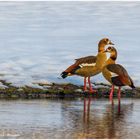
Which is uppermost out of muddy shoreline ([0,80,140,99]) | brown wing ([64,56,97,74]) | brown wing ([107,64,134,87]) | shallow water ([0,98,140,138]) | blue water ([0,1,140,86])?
blue water ([0,1,140,86])

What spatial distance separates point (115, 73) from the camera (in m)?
7.43

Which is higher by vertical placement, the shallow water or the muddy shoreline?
the muddy shoreline

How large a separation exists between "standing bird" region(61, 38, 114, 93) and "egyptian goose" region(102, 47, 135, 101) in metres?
0.08

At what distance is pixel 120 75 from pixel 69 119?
55.4 inches

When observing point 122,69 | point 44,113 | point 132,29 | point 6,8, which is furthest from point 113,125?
point 6,8

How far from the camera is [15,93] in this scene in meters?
7.69

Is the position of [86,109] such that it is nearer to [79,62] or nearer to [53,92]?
[79,62]

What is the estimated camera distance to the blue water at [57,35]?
754 centimetres

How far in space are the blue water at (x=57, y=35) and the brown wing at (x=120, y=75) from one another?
0.29ft

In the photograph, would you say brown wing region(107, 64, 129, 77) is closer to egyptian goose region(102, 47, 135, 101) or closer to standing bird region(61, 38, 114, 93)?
egyptian goose region(102, 47, 135, 101)

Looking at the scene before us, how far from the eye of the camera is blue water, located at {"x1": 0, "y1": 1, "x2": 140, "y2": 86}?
24.7 ft

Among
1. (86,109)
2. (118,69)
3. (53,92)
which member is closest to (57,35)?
(53,92)

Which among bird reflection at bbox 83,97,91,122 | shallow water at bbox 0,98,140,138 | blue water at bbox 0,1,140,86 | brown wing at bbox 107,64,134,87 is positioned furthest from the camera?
blue water at bbox 0,1,140,86

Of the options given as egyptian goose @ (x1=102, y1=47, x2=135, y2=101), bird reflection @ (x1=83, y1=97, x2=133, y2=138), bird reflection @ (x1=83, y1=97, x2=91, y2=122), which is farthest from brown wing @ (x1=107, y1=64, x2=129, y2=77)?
bird reflection @ (x1=83, y1=97, x2=91, y2=122)
